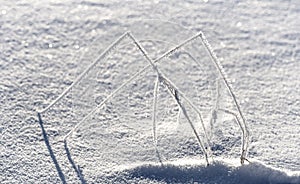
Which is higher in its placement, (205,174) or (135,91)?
(135,91)

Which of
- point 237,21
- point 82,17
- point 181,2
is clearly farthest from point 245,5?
point 82,17

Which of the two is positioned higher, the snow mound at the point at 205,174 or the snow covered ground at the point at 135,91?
the snow covered ground at the point at 135,91

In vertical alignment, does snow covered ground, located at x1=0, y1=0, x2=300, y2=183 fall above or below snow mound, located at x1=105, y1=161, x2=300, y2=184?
above

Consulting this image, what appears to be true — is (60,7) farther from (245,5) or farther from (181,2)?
(245,5)

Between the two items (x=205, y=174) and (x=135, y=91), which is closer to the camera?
(x=205, y=174)

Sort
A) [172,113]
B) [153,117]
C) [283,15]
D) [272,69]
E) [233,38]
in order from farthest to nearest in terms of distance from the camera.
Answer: [283,15] < [233,38] < [272,69] < [172,113] < [153,117]
